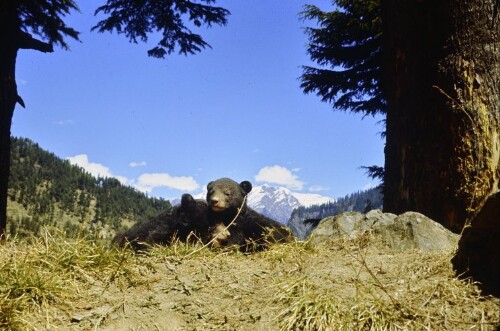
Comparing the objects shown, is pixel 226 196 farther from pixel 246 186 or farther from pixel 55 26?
pixel 55 26

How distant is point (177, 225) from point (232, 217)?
84cm

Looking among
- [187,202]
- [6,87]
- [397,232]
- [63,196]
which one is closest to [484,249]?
[397,232]

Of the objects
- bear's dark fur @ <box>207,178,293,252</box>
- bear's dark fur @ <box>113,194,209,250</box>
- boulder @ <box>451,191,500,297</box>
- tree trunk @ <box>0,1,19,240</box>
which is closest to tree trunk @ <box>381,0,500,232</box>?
boulder @ <box>451,191,500,297</box>

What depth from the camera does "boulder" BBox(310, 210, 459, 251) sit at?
368 centimetres

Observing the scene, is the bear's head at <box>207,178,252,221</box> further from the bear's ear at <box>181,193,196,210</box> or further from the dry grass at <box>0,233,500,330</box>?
the dry grass at <box>0,233,500,330</box>

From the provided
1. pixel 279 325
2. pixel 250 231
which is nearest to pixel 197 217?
pixel 250 231

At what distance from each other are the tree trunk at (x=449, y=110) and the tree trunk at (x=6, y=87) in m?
6.39

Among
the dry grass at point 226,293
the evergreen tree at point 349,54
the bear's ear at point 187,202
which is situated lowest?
the dry grass at point 226,293

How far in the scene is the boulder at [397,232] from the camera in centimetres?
368

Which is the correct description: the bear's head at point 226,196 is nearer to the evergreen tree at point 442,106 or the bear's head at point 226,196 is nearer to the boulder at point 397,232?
the boulder at point 397,232

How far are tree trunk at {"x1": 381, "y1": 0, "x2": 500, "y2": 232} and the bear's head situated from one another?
2.38 meters

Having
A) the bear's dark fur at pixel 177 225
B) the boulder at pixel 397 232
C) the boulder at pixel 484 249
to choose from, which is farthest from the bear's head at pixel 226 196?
the boulder at pixel 484 249

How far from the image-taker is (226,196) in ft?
18.8

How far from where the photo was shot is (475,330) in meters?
2.00
